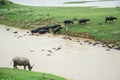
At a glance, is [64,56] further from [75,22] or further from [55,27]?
[75,22]

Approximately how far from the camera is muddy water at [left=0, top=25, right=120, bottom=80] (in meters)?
25.3

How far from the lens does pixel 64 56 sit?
31250mm

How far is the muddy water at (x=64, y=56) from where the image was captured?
83.1 ft

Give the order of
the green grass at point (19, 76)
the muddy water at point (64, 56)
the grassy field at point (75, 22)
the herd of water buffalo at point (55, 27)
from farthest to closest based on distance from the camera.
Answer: the herd of water buffalo at point (55, 27), the grassy field at point (75, 22), the muddy water at point (64, 56), the green grass at point (19, 76)

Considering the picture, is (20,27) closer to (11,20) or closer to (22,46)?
(11,20)

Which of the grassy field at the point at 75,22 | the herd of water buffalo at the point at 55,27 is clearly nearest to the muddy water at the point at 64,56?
the herd of water buffalo at the point at 55,27

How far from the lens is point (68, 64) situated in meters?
28.0

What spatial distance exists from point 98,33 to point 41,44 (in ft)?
26.2

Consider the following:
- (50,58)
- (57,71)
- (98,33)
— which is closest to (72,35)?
(98,33)

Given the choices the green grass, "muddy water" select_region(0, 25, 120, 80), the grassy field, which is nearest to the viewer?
the green grass

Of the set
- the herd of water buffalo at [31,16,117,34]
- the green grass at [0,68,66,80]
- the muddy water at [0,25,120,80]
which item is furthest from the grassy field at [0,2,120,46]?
the green grass at [0,68,66,80]

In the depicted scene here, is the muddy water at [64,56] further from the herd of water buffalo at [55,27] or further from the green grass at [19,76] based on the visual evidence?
the green grass at [19,76]

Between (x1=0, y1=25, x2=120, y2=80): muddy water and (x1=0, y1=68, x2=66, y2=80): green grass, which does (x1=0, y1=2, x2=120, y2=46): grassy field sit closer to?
(x1=0, y1=25, x2=120, y2=80): muddy water

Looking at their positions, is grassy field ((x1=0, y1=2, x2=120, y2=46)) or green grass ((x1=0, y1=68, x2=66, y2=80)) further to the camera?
grassy field ((x1=0, y1=2, x2=120, y2=46))
